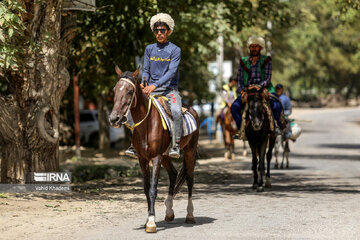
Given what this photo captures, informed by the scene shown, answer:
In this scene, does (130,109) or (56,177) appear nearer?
(130,109)

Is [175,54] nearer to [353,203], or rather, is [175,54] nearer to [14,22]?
[14,22]

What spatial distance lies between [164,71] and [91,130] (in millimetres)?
24006

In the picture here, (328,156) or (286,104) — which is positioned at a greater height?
(286,104)

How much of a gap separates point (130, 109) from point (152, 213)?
1.33 metres

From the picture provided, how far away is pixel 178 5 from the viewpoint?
18.7 metres

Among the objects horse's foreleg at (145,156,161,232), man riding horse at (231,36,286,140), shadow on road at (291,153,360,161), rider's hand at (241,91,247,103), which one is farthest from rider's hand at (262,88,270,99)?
shadow on road at (291,153,360,161)

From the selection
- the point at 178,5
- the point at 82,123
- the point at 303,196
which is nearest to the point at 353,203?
the point at 303,196

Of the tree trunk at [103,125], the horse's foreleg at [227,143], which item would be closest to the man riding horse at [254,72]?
the horse's foreleg at [227,143]

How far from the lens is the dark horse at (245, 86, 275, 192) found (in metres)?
14.9

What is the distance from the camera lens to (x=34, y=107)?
14.5 metres

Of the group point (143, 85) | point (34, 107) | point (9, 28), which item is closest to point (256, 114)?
point (34, 107)

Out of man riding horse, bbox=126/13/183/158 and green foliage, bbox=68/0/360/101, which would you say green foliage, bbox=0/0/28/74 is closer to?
man riding horse, bbox=126/13/183/158

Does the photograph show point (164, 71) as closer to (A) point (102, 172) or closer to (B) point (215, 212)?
(B) point (215, 212)

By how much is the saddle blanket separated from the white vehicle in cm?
2270
